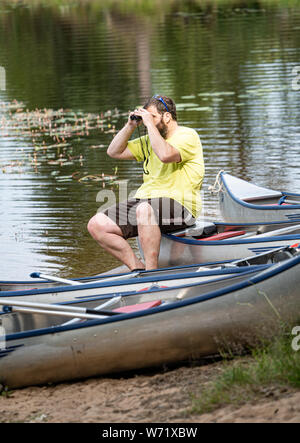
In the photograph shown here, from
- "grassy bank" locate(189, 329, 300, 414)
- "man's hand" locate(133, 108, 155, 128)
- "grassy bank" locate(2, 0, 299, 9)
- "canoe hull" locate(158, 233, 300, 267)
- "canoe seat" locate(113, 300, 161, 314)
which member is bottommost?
"grassy bank" locate(189, 329, 300, 414)

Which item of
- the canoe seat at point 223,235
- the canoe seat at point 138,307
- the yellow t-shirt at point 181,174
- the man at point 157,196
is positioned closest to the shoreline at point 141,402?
the canoe seat at point 138,307

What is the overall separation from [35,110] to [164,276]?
10.2m

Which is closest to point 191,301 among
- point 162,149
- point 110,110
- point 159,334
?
point 159,334

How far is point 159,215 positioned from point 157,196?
156 millimetres

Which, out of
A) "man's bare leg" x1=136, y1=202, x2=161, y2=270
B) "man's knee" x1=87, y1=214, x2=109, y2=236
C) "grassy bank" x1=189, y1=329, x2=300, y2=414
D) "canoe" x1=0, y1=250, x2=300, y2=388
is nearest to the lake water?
"man's knee" x1=87, y1=214, x2=109, y2=236

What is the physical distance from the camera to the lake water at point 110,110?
26.5 ft

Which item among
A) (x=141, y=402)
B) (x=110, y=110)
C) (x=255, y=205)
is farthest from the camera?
(x=110, y=110)

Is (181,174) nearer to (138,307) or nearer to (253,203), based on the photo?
(138,307)

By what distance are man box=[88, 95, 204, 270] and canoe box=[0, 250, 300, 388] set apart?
1357mm

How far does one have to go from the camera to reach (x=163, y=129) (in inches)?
219

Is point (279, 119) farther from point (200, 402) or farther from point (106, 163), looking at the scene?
point (200, 402)

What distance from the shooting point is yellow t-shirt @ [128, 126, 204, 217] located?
5473 millimetres

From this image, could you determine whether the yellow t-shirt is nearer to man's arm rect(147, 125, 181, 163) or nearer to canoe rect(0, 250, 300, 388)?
man's arm rect(147, 125, 181, 163)

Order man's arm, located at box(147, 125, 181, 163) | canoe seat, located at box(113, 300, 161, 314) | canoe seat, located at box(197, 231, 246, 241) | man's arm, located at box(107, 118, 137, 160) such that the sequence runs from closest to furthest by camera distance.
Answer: canoe seat, located at box(113, 300, 161, 314) < man's arm, located at box(147, 125, 181, 163) < man's arm, located at box(107, 118, 137, 160) < canoe seat, located at box(197, 231, 246, 241)
